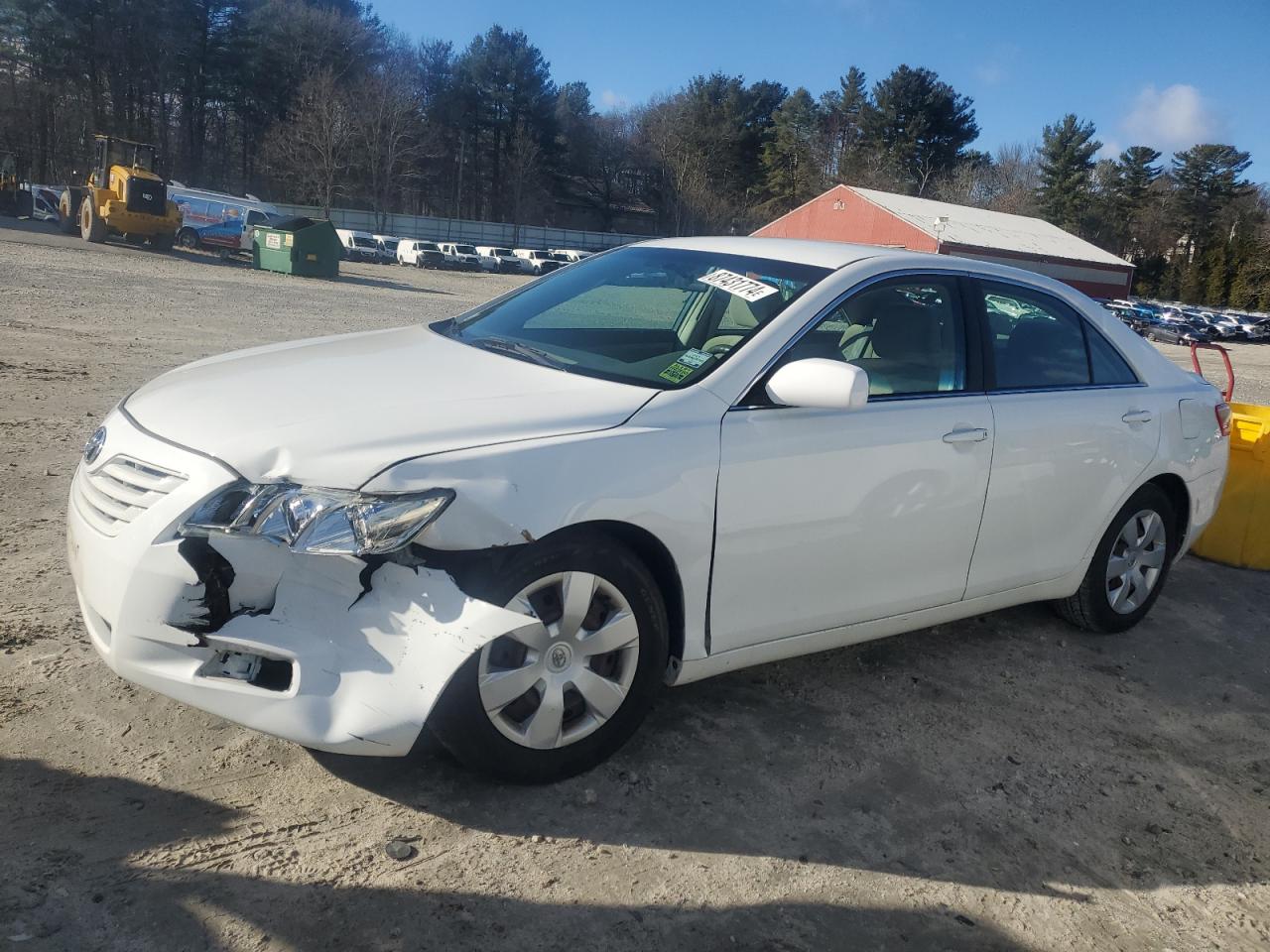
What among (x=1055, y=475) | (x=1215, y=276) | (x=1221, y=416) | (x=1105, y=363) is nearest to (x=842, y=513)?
(x=1055, y=475)

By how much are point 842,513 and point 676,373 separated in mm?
755

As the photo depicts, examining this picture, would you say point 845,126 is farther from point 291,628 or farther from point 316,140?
point 291,628

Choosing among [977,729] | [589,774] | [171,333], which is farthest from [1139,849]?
[171,333]

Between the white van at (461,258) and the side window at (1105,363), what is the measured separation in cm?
5021

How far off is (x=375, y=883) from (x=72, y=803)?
0.92 m

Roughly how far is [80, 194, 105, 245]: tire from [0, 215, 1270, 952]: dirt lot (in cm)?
3269

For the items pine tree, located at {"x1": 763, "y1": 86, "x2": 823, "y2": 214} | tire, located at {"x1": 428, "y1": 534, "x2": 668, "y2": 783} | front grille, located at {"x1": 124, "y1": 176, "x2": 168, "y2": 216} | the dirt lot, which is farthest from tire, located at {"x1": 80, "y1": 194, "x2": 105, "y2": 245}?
pine tree, located at {"x1": 763, "y1": 86, "x2": 823, "y2": 214}

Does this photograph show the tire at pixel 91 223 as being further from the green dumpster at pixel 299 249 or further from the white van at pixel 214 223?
the white van at pixel 214 223

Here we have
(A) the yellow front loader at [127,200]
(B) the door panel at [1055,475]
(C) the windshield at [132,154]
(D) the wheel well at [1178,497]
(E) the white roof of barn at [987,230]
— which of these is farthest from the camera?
(E) the white roof of barn at [987,230]

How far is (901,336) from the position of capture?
405cm

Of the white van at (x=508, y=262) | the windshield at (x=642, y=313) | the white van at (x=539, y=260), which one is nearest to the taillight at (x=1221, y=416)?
the windshield at (x=642, y=313)

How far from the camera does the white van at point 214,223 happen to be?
40344mm

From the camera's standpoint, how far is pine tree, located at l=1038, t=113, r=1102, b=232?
269 ft

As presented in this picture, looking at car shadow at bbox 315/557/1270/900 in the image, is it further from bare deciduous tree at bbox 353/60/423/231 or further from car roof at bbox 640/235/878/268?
bare deciduous tree at bbox 353/60/423/231
